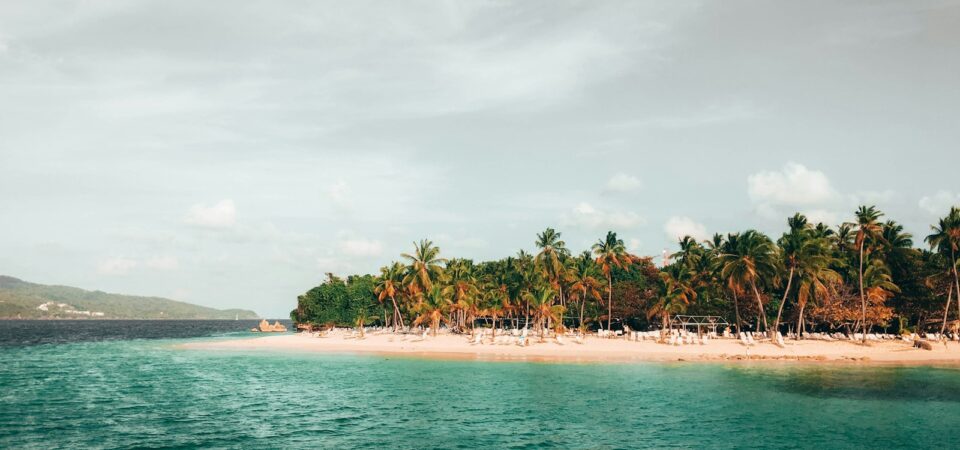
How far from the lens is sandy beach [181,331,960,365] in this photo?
212ft

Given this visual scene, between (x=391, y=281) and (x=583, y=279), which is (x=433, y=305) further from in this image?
(x=583, y=279)

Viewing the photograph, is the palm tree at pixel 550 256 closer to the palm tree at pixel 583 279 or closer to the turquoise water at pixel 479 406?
the palm tree at pixel 583 279

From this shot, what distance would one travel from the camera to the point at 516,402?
38.2 m

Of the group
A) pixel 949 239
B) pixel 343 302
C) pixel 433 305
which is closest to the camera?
pixel 949 239

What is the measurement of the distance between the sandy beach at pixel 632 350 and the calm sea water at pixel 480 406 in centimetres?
741

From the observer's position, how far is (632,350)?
238ft

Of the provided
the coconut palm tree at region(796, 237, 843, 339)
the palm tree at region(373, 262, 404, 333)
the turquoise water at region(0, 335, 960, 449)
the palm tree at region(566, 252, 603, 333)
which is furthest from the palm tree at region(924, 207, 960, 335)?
the palm tree at region(373, 262, 404, 333)

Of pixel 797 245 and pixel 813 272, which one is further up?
pixel 797 245

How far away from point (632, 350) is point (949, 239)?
41.0 meters

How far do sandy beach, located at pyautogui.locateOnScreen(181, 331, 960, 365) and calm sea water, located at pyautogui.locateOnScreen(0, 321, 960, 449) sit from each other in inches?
292

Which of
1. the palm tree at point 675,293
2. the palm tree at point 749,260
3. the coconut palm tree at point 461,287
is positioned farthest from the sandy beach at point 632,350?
the palm tree at point 749,260

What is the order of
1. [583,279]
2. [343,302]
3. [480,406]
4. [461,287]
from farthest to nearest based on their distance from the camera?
[343,302]
[461,287]
[583,279]
[480,406]

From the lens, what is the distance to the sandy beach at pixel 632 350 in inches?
2547

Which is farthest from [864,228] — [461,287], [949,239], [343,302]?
[343,302]
